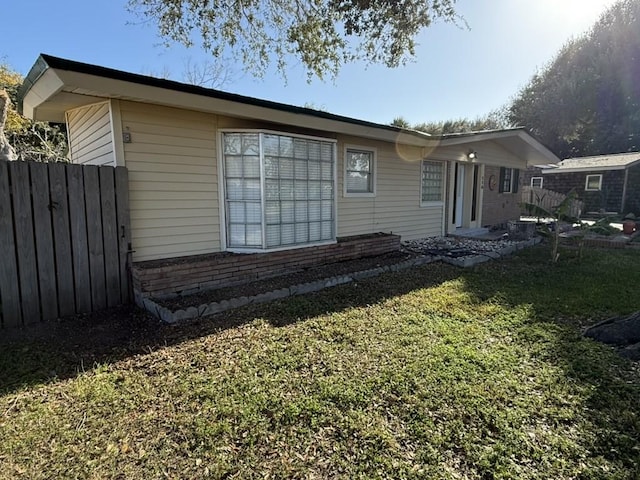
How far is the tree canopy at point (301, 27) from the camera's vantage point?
9250 millimetres

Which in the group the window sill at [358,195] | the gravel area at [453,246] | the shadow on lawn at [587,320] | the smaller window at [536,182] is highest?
the smaller window at [536,182]

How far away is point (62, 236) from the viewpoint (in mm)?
4531

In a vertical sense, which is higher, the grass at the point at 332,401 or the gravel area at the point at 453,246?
the gravel area at the point at 453,246

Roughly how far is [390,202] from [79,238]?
22.4ft

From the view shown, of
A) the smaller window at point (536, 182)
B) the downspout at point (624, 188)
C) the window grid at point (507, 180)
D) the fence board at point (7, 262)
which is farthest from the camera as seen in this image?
the smaller window at point (536, 182)

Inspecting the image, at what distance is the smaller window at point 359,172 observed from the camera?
8.09 m

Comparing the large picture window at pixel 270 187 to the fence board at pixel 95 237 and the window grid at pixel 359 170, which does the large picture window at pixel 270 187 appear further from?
the fence board at pixel 95 237

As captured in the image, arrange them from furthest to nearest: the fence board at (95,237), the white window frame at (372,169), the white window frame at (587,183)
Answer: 1. the white window frame at (587,183)
2. the white window frame at (372,169)
3. the fence board at (95,237)

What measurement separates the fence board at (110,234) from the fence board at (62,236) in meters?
0.41

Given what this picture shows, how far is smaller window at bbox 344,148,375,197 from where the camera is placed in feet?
26.5

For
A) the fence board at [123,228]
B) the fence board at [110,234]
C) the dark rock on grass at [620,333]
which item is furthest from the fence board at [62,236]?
the dark rock on grass at [620,333]

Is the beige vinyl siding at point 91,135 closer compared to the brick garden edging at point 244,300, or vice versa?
the brick garden edging at point 244,300

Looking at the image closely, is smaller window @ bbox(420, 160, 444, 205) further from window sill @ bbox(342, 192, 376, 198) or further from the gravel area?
window sill @ bbox(342, 192, 376, 198)

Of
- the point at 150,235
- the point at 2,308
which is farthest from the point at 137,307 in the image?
the point at 2,308
